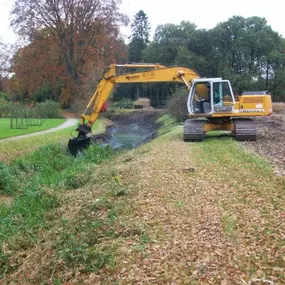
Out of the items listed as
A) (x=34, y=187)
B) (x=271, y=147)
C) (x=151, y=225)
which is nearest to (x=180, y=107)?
(x=271, y=147)

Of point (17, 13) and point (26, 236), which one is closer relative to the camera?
point (26, 236)

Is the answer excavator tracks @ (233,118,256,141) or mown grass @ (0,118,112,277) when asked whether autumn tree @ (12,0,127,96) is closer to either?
mown grass @ (0,118,112,277)

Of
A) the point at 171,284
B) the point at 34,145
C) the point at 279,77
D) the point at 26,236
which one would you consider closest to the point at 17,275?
the point at 26,236

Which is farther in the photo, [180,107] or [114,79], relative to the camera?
[180,107]

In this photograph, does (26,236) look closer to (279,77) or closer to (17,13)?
(17,13)

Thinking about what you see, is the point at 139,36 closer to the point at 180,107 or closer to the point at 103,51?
the point at 103,51

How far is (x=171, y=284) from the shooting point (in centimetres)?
479

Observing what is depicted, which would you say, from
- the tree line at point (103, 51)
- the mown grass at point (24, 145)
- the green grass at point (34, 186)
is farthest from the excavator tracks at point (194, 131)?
the tree line at point (103, 51)

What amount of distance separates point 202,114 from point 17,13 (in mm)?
34385

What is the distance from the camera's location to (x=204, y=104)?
17.0 m

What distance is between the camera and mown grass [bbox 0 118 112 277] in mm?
7035

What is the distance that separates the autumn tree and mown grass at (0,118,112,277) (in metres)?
29.4

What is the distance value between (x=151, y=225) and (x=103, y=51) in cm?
4418

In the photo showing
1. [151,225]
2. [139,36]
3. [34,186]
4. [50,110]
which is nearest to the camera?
[151,225]
